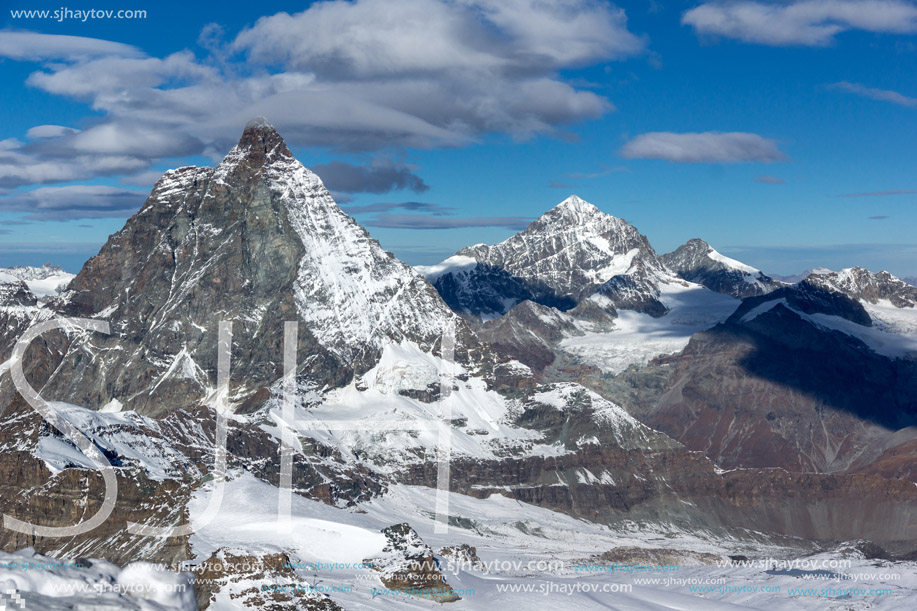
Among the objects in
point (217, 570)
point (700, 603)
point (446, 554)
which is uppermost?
point (217, 570)

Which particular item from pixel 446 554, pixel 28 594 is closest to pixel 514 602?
pixel 446 554

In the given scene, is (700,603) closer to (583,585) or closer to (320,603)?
(583,585)

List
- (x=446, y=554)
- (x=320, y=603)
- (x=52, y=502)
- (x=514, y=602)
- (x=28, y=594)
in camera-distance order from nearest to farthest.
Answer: (x=28, y=594), (x=320, y=603), (x=514, y=602), (x=52, y=502), (x=446, y=554)

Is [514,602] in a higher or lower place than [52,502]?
lower

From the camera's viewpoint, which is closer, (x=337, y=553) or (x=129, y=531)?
Result: (x=337, y=553)

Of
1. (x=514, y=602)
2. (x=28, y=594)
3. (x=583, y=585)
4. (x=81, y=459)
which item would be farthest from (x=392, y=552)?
(x=28, y=594)

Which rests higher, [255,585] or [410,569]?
[255,585]

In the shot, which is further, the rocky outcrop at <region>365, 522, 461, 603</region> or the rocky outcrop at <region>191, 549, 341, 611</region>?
the rocky outcrop at <region>365, 522, 461, 603</region>

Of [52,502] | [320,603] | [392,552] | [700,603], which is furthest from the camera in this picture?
[700,603]

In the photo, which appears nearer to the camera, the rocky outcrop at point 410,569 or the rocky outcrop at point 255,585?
the rocky outcrop at point 255,585

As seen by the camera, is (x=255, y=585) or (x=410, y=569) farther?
(x=410, y=569)

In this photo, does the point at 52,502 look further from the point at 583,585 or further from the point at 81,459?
the point at 583,585
